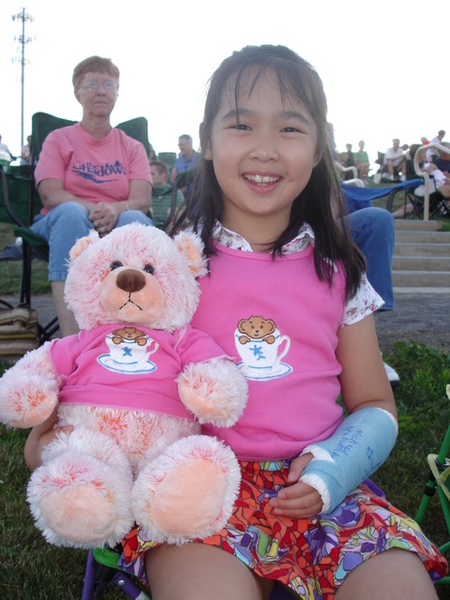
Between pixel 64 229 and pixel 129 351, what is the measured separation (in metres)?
1.70

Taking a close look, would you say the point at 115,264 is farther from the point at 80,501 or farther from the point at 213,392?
the point at 80,501

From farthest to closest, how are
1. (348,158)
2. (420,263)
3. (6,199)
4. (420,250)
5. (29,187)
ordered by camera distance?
(348,158) → (420,250) → (420,263) → (29,187) → (6,199)

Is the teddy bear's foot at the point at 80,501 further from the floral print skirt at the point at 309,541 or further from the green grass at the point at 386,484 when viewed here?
the green grass at the point at 386,484

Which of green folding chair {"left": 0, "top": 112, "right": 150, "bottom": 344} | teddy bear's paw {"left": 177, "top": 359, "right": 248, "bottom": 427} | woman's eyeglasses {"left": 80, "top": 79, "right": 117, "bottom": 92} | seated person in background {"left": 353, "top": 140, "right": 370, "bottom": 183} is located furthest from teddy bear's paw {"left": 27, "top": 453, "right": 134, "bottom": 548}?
seated person in background {"left": 353, "top": 140, "right": 370, "bottom": 183}

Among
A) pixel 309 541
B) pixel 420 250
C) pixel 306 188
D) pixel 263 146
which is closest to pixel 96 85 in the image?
pixel 306 188

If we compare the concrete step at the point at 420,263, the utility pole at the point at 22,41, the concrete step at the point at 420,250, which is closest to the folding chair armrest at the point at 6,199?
the concrete step at the point at 420,263

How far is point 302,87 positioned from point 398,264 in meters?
6.74

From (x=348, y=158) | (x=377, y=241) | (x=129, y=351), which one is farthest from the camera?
(x=348, y=158)

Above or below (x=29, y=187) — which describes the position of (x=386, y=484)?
below

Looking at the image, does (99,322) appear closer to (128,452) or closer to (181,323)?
(181,323)

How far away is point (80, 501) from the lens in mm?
981

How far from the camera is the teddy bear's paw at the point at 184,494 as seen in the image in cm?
101

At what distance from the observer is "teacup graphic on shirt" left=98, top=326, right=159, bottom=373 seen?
4.00 feet

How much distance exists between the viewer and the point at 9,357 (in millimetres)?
3326
